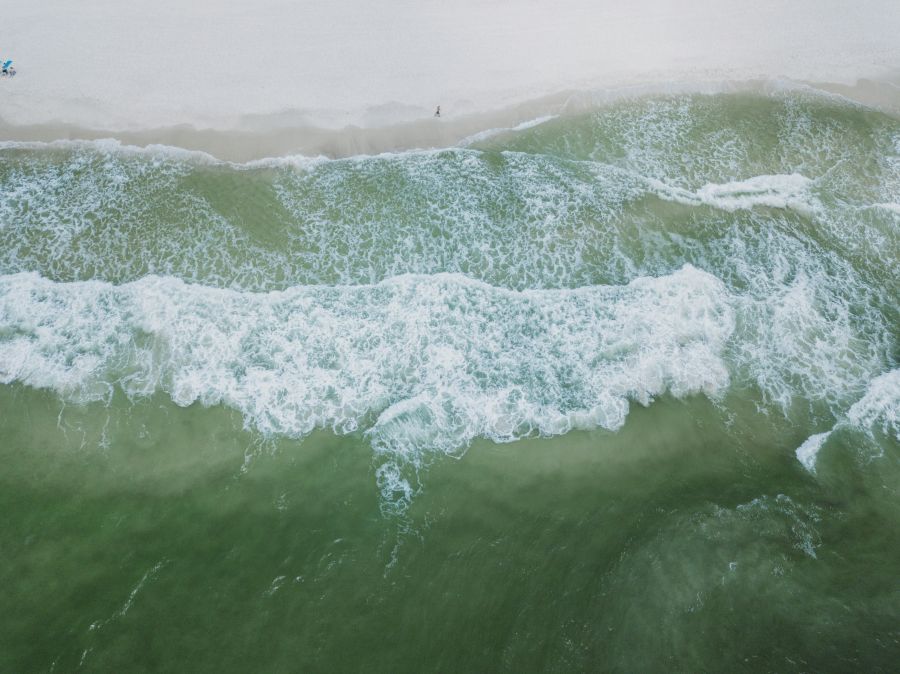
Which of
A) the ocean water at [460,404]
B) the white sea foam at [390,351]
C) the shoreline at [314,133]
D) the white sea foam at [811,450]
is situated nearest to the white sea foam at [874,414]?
the white sea foam at [811,450]

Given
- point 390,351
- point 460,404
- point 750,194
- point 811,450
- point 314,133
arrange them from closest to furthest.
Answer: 1. point 811,450
2. point 460,404
3. point 390,351
4. point 750,194
5. point 314,133

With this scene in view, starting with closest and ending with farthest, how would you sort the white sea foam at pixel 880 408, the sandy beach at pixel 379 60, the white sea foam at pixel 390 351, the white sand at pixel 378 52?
the white sea foam at pixel 390 351, the white sea foam at pixel 880 408, the sandy beach at pixel 379 60, the white sand at pixel 378 52

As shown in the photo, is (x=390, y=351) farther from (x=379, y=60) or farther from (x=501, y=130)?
(x=379, y=60)

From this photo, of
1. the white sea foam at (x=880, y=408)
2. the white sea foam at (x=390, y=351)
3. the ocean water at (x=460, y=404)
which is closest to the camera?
the ocean water at (x=460, y=404)

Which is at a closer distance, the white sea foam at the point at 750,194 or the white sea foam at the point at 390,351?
the white sea foam at the point at 390,351

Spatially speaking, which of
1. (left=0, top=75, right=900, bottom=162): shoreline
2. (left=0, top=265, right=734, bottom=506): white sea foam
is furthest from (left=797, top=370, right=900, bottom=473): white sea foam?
(left=0, top=75, right=900, bottom=162): shoreline

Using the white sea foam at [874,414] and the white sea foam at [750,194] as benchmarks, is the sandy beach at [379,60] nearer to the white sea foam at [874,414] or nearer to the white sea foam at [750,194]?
the white sea foam at [750,194]

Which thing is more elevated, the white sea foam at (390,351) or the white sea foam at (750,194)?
the white sea foam at (750,194)

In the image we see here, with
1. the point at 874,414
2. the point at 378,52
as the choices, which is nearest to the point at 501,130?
the point at 378,52
